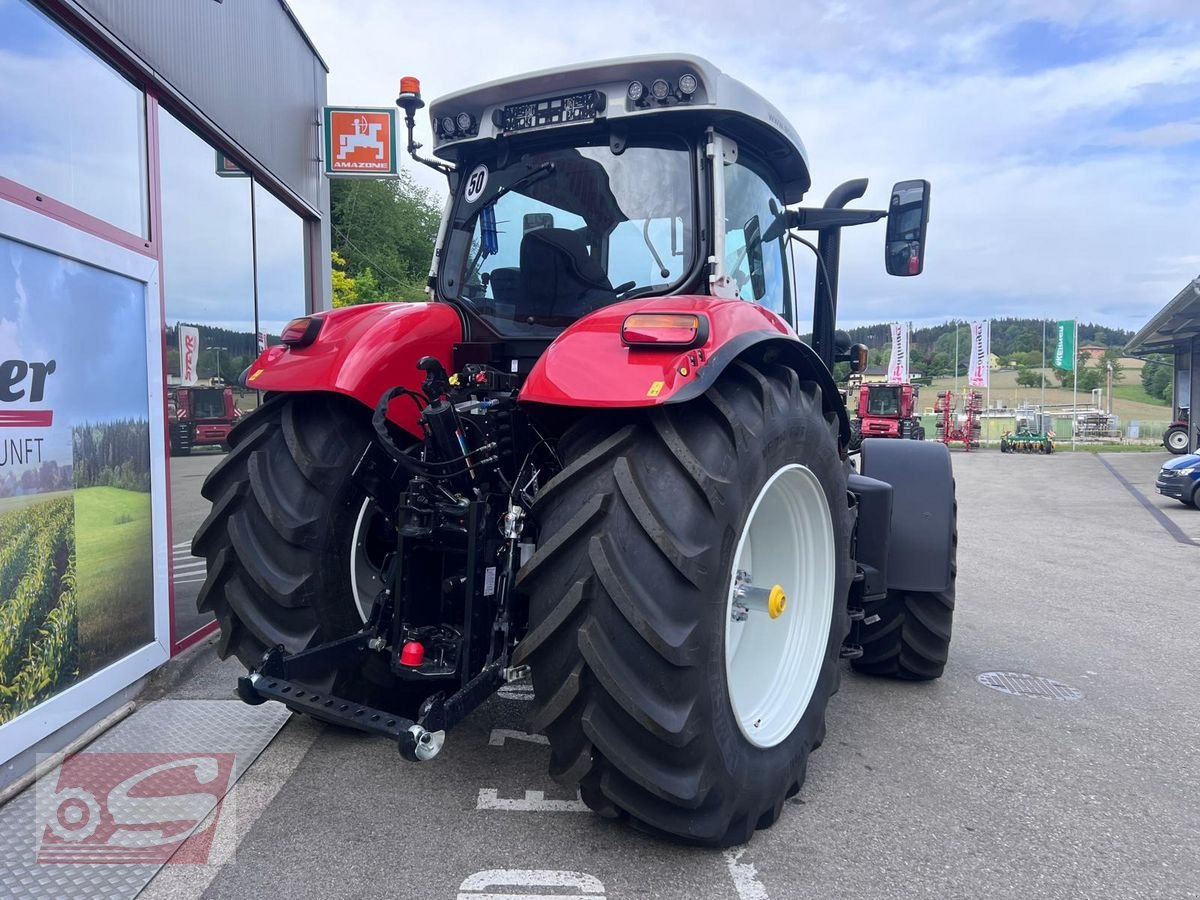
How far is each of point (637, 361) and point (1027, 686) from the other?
3.34m

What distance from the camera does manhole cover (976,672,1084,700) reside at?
14.2ft

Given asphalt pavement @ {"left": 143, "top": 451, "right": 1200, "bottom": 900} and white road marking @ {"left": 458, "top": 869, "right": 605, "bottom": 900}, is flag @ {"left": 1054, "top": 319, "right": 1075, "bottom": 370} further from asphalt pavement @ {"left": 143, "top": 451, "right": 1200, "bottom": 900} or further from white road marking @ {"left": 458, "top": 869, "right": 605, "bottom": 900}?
white road marking @ {"left": 458, "top": 869, "right": 605, "bottom": 900}

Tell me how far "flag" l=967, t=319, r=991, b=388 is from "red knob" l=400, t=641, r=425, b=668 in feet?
118

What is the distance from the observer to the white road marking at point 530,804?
2889 millimetres

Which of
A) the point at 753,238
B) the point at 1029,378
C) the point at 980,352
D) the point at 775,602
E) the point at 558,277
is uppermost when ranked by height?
the point at 1029,378

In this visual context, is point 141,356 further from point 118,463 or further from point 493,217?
point 493,217

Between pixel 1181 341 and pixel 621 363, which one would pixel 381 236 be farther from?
pixel 1181 341

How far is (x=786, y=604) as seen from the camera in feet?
10.7

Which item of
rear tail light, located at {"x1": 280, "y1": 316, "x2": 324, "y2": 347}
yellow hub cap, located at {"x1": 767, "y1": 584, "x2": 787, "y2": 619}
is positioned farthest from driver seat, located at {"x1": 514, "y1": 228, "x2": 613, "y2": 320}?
yellow hub cap, located at {"x1": 767, "y1": 584, "x2": 787, "y2": 619}

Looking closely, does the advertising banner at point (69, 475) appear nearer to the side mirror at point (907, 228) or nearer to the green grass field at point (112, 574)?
the green grass field at point (112, 574)

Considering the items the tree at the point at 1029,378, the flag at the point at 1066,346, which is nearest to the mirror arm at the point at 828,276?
the flag at the point at 1066,346

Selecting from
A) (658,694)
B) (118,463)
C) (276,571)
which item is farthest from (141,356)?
(658,694)

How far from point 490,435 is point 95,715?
2392 mm

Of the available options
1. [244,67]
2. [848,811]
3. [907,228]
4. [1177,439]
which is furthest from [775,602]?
[1177,439]
